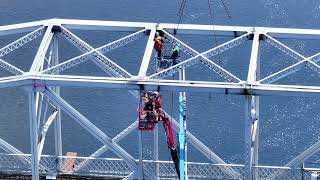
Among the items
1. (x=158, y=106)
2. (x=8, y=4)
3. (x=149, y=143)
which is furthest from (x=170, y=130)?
(x=8, y=4)

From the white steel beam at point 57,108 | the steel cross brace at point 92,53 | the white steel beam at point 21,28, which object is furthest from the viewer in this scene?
the white steel beam at point 57,108

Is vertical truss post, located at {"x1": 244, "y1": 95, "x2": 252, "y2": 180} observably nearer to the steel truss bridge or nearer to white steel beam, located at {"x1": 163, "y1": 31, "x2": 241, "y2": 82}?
the steel truss bridge

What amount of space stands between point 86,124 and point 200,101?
19428mm

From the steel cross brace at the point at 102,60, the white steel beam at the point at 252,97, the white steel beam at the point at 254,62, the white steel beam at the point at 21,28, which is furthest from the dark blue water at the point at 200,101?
the white steel beam at the point at 21,28

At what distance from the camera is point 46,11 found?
63438mm

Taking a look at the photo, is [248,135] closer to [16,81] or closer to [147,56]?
[147,56]

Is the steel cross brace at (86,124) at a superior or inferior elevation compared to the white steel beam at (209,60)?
inferior

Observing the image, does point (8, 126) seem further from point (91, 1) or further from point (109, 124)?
point (91, 1)

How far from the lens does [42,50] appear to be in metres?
33.5

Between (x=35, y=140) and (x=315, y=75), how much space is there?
27863 mm

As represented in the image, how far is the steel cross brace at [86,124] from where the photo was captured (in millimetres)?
32031

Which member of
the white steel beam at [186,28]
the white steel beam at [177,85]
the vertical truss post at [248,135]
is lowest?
the vertical truss post at [248,135]

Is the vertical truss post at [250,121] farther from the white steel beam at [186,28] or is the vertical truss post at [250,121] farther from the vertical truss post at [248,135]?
the white steel beam at [186,28]

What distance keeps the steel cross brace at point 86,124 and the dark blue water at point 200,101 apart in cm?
1089
